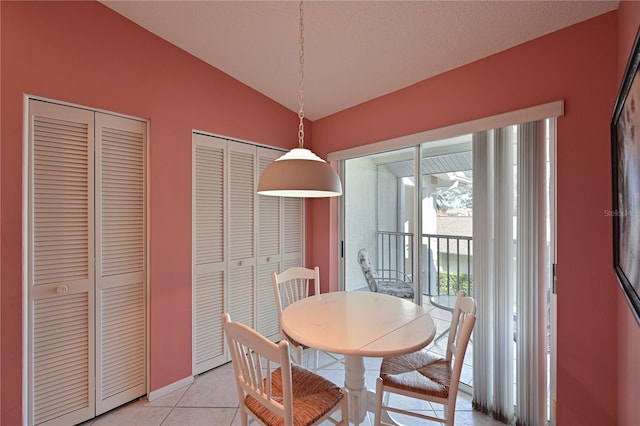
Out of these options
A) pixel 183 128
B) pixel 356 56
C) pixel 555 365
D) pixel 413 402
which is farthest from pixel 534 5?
pixel 413 402

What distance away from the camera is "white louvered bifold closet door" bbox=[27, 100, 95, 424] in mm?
1681

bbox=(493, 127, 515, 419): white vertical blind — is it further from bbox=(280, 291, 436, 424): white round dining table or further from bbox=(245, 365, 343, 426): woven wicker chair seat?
bbox=(245, 365, 343, 426): woven wicker chair seat

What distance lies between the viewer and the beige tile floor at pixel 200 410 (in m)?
1.88

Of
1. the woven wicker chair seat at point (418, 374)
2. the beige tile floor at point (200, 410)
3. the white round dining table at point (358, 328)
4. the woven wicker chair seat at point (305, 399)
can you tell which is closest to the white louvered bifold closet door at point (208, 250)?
the beige tile floor at point (200, 410)

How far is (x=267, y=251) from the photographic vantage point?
9.66 feet

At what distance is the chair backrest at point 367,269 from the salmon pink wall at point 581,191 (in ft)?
5.15

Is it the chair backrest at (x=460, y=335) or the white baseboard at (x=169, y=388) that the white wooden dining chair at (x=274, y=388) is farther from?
the white baseboard at (x=169, y=388)

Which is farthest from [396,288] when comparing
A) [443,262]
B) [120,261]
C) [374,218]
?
[120,261]

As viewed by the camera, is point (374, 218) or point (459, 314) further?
point (374, 218)

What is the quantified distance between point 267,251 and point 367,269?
3.64ft

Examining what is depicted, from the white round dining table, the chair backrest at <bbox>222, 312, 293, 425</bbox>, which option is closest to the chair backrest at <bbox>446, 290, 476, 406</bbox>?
the white round dining table

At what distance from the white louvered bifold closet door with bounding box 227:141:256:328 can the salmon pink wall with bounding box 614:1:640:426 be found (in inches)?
102

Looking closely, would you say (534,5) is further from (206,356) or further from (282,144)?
(206,356)

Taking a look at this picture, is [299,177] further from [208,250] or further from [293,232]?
[293,232]
